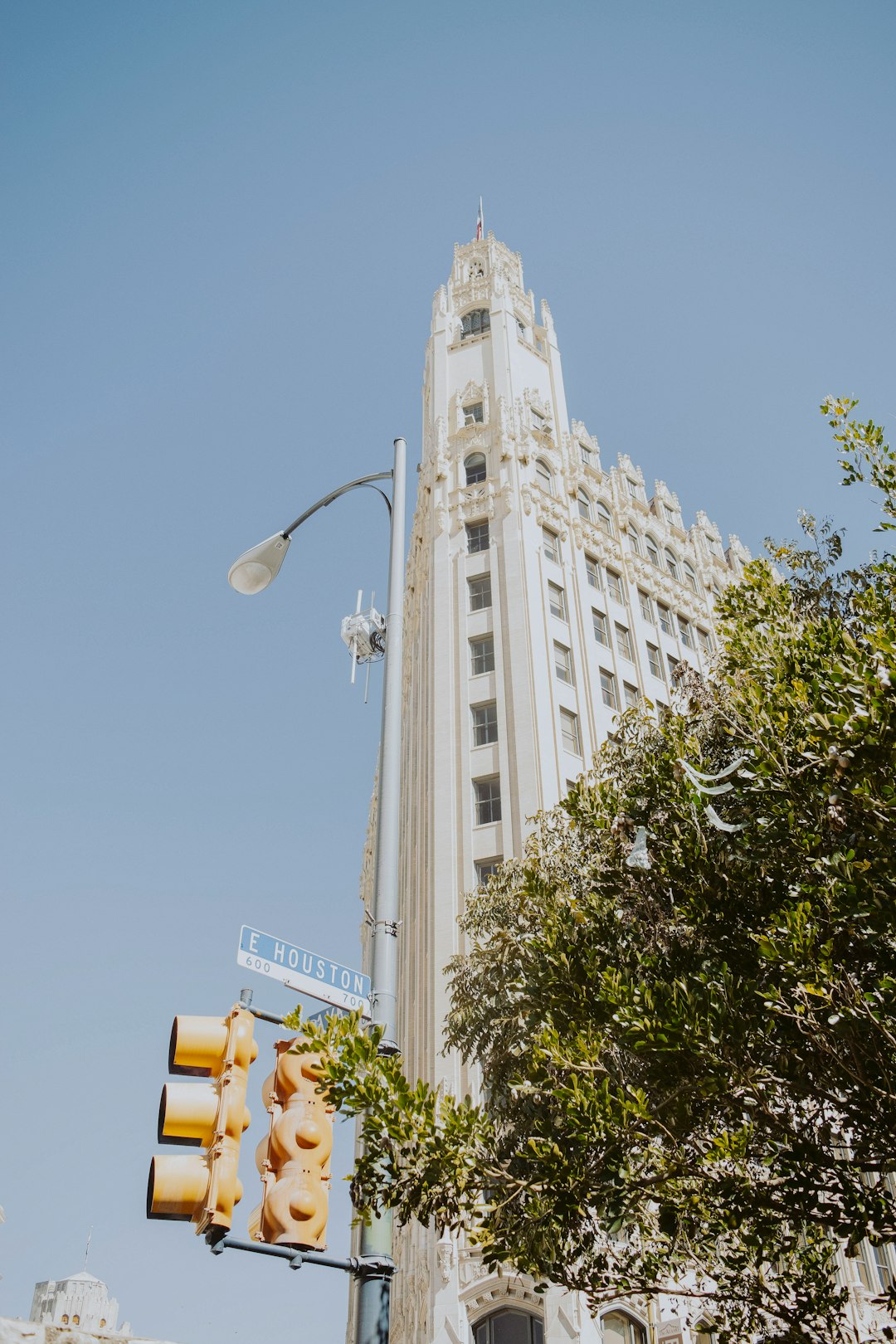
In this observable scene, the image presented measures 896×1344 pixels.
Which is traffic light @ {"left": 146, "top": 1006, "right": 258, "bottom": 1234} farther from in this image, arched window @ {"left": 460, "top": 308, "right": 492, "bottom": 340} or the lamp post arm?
arched window @ {"left": 460, "top": 308, "right": 492, "bottom": 340}

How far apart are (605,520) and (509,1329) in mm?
32484

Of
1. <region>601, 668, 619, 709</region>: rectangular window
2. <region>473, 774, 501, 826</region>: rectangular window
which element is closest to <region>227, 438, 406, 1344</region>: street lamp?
<region>473, 774, 501, 826</region>: rectangular window

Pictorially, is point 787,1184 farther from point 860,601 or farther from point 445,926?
point 445,926

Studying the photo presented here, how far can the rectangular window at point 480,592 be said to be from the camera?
3909 cm

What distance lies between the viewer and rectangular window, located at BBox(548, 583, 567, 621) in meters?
39.9

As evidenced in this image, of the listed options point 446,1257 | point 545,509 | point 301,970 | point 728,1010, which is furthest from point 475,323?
point 301,970

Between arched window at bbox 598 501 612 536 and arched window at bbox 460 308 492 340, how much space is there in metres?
10.7

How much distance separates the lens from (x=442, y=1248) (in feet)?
82.7

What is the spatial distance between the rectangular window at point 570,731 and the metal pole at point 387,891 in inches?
1047

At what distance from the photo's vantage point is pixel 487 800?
34156 millimetres

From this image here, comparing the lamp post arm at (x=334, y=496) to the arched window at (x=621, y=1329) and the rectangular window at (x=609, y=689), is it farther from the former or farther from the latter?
the rectangular window at (x=609, y=689)

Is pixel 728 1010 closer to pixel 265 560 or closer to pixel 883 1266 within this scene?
pixel 265 560

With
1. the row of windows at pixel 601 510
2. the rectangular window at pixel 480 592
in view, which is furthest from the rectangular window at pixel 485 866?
the row of windows at pixel 601 510

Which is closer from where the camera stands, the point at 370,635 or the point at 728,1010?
the point at 728,1010
